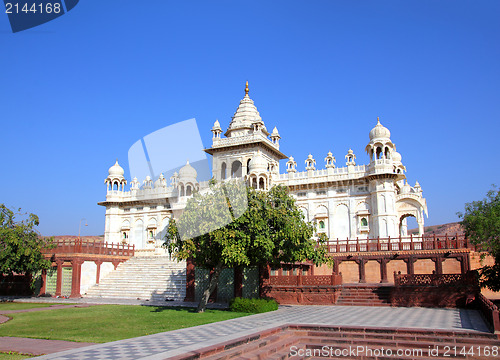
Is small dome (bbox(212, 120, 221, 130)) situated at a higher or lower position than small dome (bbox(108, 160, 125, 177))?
higher

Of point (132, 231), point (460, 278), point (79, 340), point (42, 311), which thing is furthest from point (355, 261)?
point (132, 231)

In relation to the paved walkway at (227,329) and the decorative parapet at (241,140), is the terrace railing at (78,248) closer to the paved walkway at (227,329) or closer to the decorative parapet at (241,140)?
the decorative parapet at (241,140)

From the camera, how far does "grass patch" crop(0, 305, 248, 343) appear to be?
12891 mm

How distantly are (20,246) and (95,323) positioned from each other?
14703mm

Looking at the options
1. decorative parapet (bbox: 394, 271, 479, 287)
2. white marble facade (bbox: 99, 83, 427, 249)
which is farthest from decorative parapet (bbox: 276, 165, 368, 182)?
decorative parapet (bbox: 394, 271, 479, 287)

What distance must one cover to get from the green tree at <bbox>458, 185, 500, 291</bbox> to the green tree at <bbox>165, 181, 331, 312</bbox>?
785 cm

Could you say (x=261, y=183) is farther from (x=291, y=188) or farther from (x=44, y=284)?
(x=44, y=284)

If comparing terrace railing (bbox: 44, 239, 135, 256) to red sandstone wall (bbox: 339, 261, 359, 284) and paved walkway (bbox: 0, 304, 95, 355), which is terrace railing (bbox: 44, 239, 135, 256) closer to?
red sandstone wall (bbox: 339, 261, 359, 284)

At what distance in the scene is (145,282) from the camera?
30359 millimetres

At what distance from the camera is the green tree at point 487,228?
64.0 ft

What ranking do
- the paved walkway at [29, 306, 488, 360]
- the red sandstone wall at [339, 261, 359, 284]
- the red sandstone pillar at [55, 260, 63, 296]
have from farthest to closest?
the red sandstone wall at [339, 261, 359, 284] < the red sandstone pillar at [55, 260, 63, 296] < the paved walkway at [29, 306, 488, 360]

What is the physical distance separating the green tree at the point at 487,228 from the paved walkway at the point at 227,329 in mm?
1988

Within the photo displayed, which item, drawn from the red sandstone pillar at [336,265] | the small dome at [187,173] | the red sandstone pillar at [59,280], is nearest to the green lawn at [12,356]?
the red sandstone pillar at [59,280]

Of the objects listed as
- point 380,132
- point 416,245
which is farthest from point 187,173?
point 416,245
